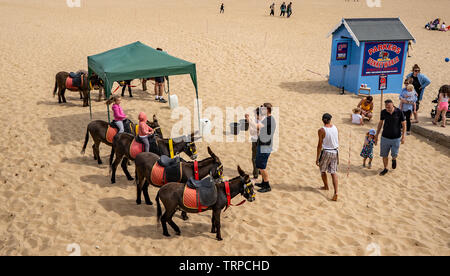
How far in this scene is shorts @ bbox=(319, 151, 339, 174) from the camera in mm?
7801

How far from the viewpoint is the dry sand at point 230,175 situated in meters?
6.60

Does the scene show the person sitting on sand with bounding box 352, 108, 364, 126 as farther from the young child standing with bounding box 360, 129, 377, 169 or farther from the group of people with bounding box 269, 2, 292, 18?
the group of people with bounding box 269, 2, 292, 18

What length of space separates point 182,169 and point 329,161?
10.4ft

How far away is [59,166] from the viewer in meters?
9.37

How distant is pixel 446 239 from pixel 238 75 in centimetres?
1274

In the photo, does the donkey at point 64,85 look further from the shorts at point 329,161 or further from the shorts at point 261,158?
the shorts at point 329,161

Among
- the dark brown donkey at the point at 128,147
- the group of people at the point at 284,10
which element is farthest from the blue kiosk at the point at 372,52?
the group of people at the point at 284,10

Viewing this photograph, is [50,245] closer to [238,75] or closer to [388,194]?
[388,194]

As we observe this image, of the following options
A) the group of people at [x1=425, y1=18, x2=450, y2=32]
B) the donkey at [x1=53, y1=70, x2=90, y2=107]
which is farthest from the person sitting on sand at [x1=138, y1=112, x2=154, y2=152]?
the group of people at [x1=425, y1=18, x2=450, y2=32]

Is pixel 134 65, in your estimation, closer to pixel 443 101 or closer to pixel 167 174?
pixel 167 174

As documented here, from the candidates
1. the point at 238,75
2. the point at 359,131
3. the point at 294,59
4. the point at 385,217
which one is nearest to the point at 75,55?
the point at 238,75

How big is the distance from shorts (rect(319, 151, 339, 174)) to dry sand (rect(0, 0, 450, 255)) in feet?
2.31

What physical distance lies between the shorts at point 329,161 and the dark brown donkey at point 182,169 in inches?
94.6

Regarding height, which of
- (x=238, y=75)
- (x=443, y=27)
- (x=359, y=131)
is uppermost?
(x=443, y=27)
